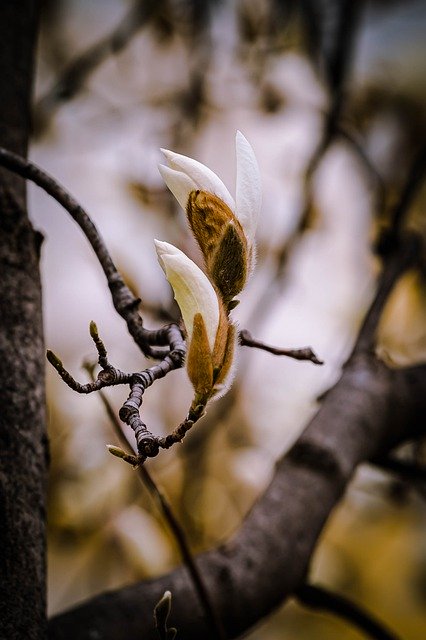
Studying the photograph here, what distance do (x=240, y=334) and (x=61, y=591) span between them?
4.15ft

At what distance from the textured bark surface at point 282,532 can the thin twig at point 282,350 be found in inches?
12.0

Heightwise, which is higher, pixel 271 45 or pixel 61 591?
pixel 271 45

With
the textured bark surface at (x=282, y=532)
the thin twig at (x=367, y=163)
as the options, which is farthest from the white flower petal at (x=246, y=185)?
the thin twig at (x=367, y=163)

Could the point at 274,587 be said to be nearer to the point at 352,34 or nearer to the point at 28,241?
the point at 28,241

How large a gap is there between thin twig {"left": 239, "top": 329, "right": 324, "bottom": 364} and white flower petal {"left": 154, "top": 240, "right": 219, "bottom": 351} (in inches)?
2.7

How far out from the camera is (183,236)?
3.93ft

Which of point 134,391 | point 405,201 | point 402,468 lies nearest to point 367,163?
point 405,201

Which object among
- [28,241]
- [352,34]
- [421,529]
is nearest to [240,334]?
[28,241]

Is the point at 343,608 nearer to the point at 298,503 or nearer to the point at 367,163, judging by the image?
the point at 298,503

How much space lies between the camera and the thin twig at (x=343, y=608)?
28.4 inches

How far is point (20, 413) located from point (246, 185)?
267mm

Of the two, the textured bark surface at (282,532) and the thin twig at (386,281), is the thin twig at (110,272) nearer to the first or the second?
the textured bark surface at (282,532)

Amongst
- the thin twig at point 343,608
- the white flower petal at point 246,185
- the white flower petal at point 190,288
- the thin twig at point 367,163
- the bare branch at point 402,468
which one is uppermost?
the thin twig at point 367,163

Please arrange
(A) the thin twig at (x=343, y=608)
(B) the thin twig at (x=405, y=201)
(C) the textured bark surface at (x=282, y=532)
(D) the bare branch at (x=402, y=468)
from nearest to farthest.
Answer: (C) the textured bark surface at (x=282, y=532), (A) the thin twig at (x=343, y=608), (D) the bare branch at (x=402, y=468), (B) the thin twig at (x=405, y=201)
